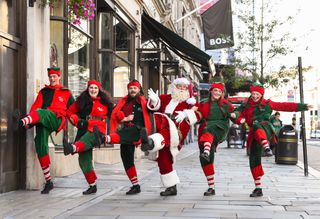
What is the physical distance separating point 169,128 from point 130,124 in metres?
0.63

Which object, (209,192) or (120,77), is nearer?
(209,192)

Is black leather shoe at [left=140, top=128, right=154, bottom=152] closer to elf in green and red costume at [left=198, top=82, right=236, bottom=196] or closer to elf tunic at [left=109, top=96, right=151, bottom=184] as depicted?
elf tunic at [left=109, top=96, right=151, bottom=184]

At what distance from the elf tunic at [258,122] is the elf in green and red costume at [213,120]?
0.25 m

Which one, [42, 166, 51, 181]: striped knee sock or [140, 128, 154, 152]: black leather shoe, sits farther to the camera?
Answer: [42, 166, 51, 181]: striped knee sock

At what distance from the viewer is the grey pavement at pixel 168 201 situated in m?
6.05

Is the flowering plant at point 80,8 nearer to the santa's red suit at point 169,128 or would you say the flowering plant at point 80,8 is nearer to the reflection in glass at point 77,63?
the reflection in glass at point 77,63

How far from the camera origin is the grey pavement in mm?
6047

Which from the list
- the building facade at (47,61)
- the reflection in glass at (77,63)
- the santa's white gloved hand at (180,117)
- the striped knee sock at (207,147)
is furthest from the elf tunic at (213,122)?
the reflection in glass at (77,63)

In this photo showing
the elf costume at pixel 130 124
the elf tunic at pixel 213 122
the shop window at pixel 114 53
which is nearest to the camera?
the elf costume at pixel 130 124

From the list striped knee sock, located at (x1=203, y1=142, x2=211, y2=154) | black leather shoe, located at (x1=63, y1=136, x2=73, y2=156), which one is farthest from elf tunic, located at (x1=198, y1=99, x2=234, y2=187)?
black leather shoe, located at (x1=63, y1=136, x2=73, y2=156)

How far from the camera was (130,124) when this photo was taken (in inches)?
302

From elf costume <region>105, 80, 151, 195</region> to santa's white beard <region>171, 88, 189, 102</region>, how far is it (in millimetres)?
471

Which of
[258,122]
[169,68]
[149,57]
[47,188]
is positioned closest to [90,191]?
[47,188]

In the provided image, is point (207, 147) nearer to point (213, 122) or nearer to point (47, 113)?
point (213, 122)
